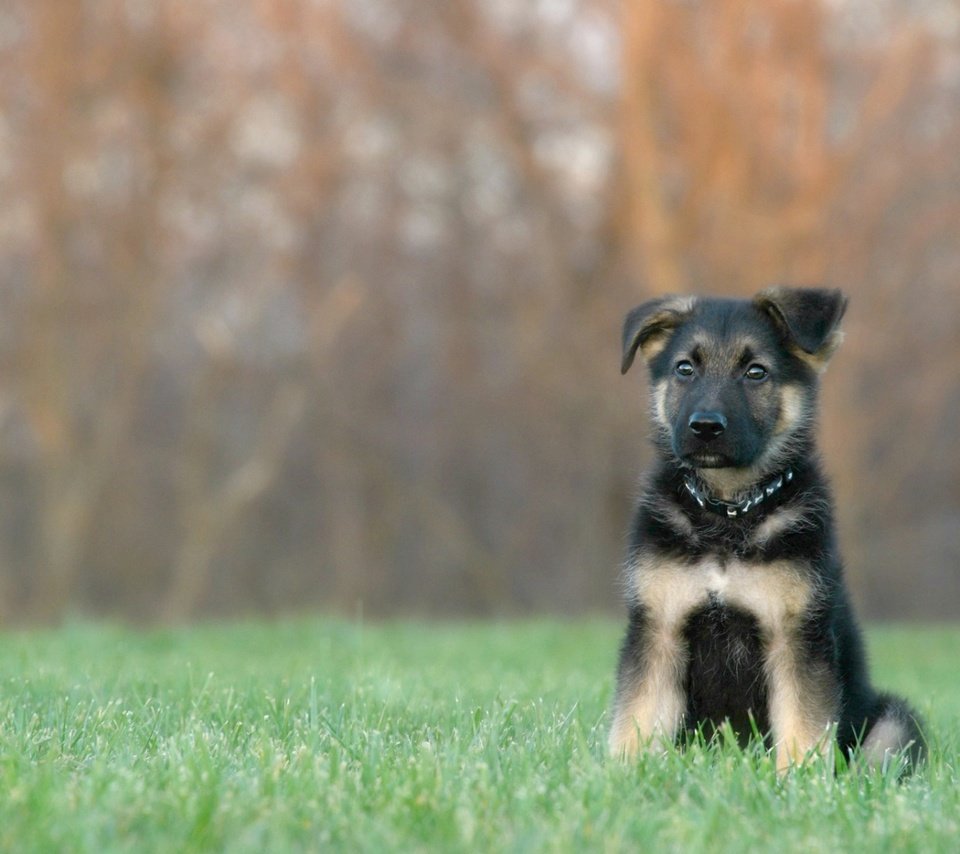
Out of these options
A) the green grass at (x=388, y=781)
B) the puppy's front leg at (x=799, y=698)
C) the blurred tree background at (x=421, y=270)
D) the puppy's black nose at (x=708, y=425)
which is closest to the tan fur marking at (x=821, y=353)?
the puppy's black nose at (x=708, y=425)

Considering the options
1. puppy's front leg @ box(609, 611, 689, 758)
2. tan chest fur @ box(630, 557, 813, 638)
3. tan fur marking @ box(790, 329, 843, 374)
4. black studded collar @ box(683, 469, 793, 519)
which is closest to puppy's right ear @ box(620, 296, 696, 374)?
A: tan fur marking @ box(790, 329, 843, 374)

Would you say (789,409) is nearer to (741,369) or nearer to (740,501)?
(741,369)

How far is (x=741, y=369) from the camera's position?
4957 mm

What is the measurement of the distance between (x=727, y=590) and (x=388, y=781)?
1397 mm

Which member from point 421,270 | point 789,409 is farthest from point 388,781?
point 421,270

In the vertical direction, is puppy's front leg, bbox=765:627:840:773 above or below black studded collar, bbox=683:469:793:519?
below

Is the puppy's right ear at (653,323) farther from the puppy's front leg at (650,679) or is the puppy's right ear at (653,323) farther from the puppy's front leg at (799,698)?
the puppy's front leg at (799,698)

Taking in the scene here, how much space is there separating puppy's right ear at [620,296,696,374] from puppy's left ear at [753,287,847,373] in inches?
11.8

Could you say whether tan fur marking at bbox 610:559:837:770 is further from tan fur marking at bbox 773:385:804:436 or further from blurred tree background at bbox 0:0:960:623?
blurred tree background at bbox 0:0:960:623

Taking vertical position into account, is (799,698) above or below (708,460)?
below

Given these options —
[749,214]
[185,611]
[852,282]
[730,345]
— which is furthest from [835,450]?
[730,345]

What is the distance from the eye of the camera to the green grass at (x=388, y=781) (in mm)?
3191

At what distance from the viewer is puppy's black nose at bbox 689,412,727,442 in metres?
4.65

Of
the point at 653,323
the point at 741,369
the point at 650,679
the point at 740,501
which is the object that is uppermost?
the point at 653,323
